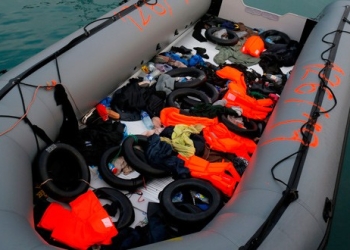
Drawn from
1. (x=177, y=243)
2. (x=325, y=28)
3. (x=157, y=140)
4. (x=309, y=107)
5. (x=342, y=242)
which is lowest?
(x=342, y=242)

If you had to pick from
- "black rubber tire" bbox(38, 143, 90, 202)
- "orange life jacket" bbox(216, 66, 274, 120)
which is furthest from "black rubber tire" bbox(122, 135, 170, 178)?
"orange life jacket" bbox(216, 66, 274, 120)

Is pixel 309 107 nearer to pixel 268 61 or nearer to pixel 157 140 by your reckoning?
pixel 157 140

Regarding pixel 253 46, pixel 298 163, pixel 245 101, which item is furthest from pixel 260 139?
pixel 253 46

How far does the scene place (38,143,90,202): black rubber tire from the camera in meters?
2.65

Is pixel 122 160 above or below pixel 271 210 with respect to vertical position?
below

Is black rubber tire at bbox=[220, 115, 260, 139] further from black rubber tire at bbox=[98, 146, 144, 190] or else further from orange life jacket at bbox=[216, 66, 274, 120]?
black rubber tire at bbox=[98, 146, 144, 190]

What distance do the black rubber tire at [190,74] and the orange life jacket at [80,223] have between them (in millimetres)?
1916

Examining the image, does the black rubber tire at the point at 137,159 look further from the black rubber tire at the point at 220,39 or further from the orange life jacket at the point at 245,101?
the black rubber tire at the point at 220,39

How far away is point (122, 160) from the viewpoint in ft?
10.3

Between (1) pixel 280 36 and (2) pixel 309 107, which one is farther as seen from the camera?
(1) pixel 280 36

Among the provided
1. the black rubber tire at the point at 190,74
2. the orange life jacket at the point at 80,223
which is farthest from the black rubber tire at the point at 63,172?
the black rubber tire at the point at 190,74

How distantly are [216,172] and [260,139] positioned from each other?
0.49 metres

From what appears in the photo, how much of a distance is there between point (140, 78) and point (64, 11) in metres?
3.31

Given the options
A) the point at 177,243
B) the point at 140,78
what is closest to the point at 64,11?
the point at 140,78
